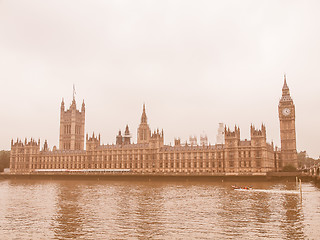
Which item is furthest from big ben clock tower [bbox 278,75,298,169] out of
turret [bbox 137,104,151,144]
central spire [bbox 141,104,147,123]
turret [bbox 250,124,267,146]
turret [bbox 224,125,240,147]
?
central spire [bbox 141,104,147,123]

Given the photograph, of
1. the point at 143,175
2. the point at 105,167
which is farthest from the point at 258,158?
the point at 105,167

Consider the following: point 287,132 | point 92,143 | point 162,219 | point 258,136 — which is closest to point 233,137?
point 258,136

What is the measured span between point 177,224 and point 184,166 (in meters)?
102

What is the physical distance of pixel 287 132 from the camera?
137m

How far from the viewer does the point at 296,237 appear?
31.0 meters

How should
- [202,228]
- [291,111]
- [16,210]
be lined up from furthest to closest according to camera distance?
[291,111] < [16,210] < [202,228]

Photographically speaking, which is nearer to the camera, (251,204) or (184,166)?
(251,204)

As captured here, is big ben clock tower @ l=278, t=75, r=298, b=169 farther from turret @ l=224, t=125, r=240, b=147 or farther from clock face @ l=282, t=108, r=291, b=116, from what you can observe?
turret @ l=224, t=125, r=240, b=147

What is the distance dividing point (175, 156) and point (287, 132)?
45596 millimetres

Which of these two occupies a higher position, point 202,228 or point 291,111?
point 291,111

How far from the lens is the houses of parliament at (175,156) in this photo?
126 meters

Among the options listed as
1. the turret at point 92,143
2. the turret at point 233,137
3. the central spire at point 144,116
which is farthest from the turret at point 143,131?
the turret at point 233,137

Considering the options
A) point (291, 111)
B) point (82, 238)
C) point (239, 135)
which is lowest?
point (82, 238)

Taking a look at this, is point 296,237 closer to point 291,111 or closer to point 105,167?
point 291,111
